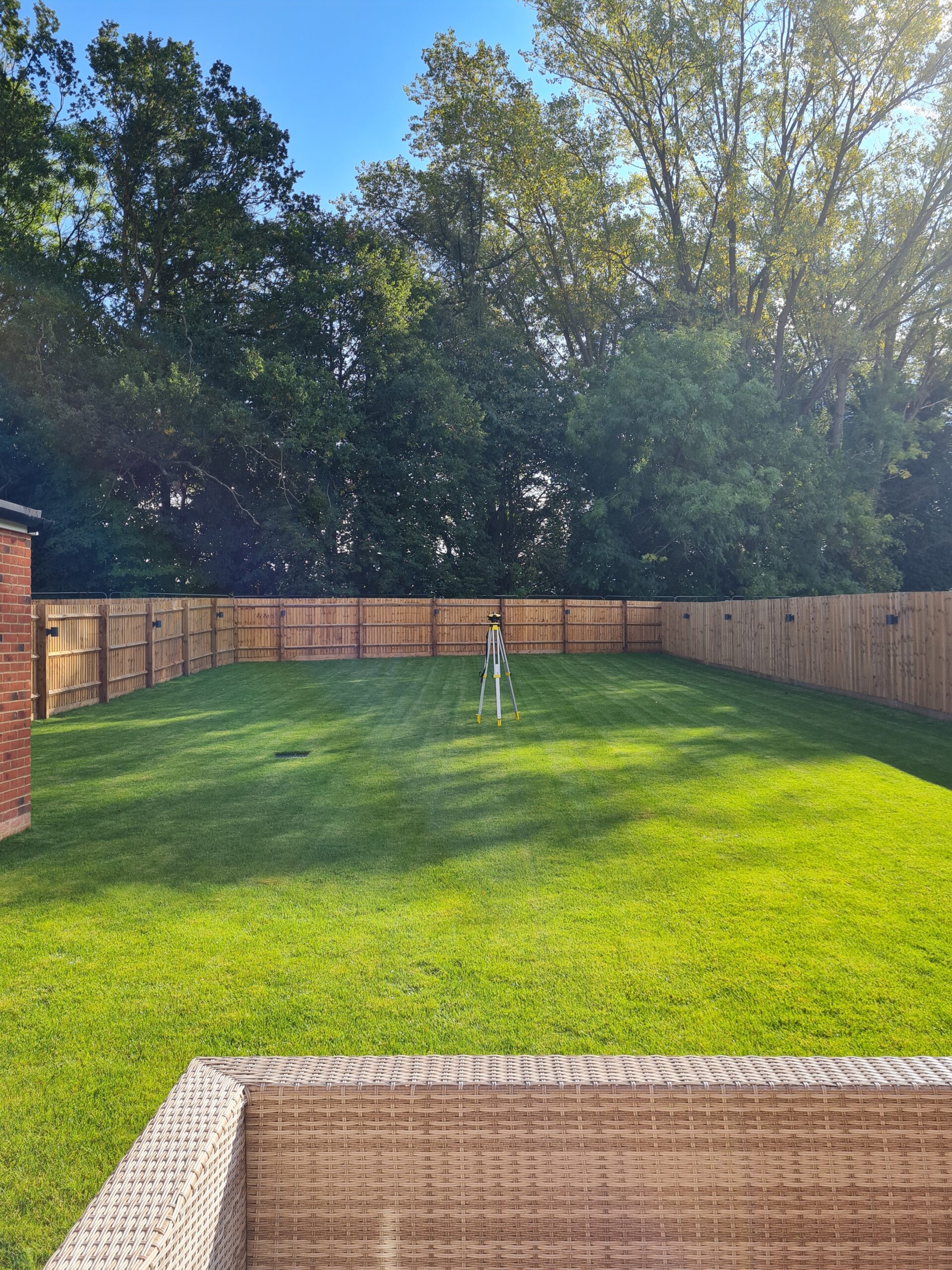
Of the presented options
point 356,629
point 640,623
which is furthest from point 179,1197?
→ point 640,623

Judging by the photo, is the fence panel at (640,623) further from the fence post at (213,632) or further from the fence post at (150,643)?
the fence post at (150,643)

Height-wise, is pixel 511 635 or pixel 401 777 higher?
pixel 511 635

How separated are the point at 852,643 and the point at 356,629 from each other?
1368cm

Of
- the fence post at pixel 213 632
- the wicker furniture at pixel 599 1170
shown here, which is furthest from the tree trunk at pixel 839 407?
the wicker furniture at pixel 599 1170

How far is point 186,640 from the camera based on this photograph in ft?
60.1

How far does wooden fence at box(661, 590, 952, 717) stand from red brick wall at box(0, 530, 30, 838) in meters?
10.8

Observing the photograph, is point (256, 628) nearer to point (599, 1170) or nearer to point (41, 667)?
point (41, 667)

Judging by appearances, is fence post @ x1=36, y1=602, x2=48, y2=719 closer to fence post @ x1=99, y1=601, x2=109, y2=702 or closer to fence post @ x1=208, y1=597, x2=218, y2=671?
fence post @ x1=99, y1=601, x2=109, y2=702

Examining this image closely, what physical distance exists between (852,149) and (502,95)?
11907 millimetres

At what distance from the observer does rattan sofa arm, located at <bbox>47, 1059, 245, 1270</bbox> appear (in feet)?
4.24

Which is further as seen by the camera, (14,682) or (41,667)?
(41,667)

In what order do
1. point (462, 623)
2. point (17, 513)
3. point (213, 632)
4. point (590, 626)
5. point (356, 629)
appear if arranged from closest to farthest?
point (17, 513) → point (213, 632) → point (356, 629) → point (462, 623) → point (590, 626)

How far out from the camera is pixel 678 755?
30.6ft

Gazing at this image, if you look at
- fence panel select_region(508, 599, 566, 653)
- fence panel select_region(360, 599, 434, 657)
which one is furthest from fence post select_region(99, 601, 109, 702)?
fence panel select_region(508, 599, 566, 653)
